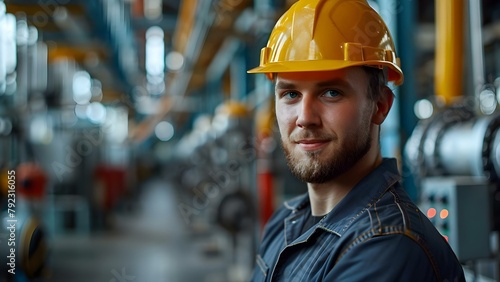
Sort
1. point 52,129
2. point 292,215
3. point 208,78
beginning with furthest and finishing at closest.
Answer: point 208,78 < point 52,129 < point 292,215

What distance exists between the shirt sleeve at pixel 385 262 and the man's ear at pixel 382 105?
411 mm

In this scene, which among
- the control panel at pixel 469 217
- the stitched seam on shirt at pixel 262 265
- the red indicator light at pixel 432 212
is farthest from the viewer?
the red indicator light at pixel 432 212

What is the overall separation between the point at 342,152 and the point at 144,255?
587 cm

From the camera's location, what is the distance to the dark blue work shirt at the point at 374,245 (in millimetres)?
1085

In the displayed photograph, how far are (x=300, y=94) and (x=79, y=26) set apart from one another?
519 centimetres

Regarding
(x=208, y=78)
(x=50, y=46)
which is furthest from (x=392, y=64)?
(x=208, y=78)

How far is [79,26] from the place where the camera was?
5.99 m

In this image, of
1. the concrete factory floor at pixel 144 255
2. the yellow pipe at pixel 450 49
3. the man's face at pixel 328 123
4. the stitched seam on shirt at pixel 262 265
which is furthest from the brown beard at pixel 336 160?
the concrete factory floor at pixel 144 255

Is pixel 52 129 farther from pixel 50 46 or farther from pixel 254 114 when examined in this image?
A: pixel 254 114

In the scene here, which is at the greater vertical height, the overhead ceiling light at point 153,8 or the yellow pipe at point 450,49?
the overhead ceiling light at point 153,8

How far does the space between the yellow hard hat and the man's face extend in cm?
4

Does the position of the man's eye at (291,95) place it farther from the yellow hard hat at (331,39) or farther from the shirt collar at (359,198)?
the shirt collar at (359,198)

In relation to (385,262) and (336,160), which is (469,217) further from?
(385,262)

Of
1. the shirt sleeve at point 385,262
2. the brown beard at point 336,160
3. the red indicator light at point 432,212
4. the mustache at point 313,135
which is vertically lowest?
the red indicator light at point 432,212
